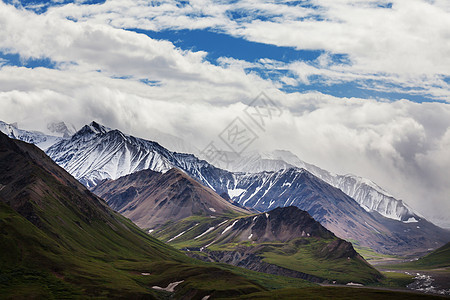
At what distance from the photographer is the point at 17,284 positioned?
196375mm

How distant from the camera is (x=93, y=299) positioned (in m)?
198

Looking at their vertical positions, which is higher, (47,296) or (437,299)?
(437,299)

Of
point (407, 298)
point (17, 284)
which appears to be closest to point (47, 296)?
point (17, 284)

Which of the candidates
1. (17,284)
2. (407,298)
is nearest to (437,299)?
(407,298)

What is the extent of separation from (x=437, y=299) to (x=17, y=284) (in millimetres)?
156615

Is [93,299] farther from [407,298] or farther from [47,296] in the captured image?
[407,298]

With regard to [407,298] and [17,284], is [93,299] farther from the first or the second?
[407,298]

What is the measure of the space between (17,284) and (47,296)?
14.2 m

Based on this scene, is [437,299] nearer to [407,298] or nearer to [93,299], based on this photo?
[407,298]

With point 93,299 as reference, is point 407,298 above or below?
above

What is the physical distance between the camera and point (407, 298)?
7790 inches

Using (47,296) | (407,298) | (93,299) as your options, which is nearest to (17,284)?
(47,296)

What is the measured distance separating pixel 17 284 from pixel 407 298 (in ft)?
483

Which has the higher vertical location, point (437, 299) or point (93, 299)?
point (437, 299)
